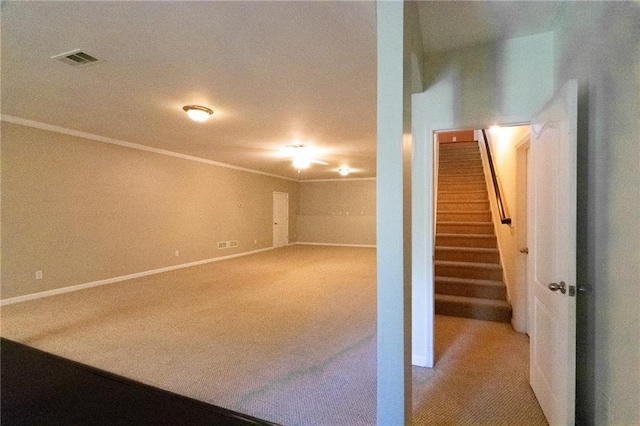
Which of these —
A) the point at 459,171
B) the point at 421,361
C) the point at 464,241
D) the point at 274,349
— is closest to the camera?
the point at 421,361

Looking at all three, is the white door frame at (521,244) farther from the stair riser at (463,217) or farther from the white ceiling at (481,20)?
the stair riser at (463,217)

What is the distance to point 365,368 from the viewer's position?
2.42m

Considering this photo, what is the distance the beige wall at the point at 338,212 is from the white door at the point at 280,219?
0.80 m

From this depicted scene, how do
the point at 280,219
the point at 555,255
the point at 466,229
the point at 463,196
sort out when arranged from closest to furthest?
the point at 555,255
the point at 466,229
the point at 463,196
the point at 280,219

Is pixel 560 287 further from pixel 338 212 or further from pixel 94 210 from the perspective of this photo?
pixel 338 212

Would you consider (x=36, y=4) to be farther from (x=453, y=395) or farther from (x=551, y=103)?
(x=453, y=395)

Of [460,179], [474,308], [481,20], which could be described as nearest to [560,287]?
[481,20]

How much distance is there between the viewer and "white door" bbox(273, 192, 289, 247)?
33.7 feet

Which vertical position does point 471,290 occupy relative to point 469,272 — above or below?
below

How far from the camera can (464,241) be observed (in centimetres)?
445

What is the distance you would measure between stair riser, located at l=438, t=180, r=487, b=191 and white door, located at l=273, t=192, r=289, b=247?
19.9ft

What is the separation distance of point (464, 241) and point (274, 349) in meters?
3.24

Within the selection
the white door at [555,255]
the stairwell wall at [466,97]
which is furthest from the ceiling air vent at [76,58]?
the white door at [555,255]

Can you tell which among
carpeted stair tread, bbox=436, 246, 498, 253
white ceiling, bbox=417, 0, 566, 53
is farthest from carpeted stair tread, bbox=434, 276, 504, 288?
white ceiling, bbox=417, 0, 566, 53
